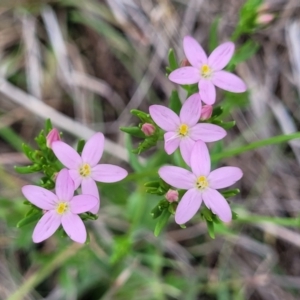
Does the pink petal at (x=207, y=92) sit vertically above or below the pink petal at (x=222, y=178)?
above

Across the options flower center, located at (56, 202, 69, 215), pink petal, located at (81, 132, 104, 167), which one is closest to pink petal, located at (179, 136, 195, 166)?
pink petal, located at (81, 132, 104, 167)

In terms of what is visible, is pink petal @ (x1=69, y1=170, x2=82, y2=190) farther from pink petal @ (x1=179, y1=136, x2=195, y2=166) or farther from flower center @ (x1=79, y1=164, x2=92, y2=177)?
pink petal @ (x1=179, y1=136, x2=195, y2=166)

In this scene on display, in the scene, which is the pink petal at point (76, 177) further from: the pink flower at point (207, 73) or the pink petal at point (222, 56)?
the pink petal at point (222, 56)

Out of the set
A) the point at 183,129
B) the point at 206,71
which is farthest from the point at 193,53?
the point at 183,129

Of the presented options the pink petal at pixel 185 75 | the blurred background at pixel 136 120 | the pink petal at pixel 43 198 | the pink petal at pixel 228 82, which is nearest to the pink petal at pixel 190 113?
the pink petal at pixel 185 75

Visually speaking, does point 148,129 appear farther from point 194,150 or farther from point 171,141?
point 194,150

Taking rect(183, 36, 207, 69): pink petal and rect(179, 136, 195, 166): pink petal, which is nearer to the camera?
rect(179, 136, 195, 166): pink petal

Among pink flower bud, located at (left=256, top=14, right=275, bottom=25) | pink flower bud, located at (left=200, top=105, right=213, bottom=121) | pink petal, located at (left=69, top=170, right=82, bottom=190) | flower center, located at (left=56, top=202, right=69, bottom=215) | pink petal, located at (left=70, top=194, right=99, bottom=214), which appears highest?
pink flower bud, located at (left=256, top=14, right=275, bottom=25)

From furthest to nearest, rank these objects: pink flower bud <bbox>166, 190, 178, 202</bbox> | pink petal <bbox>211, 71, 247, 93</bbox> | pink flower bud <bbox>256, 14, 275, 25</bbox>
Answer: pink flower bud <bbox>256, 14, 275, 25</bbox>
pink petal <bbox>211, 71, 247, 93</bbox>
pink flower bud <bbox>166, 190, 178, 202</bbox>
